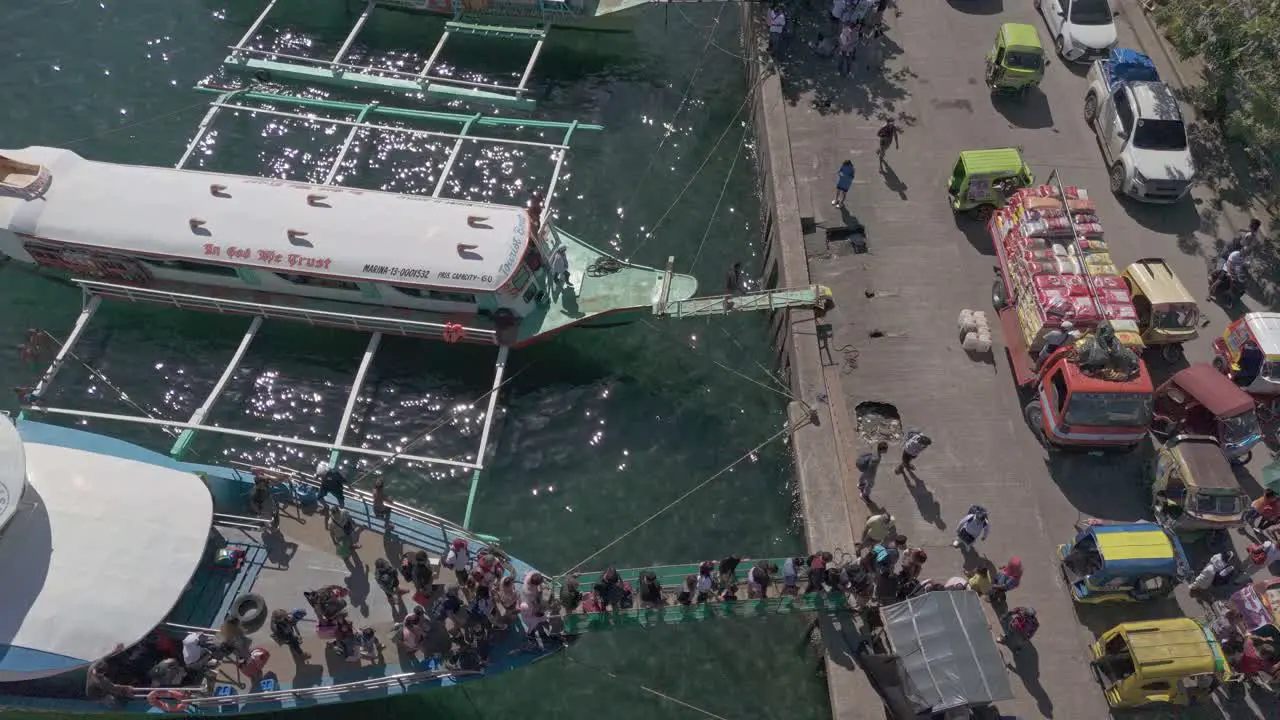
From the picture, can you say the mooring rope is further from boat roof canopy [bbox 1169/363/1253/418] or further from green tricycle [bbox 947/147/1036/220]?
boat roof canopy [bbox 1169/363/1253/418]

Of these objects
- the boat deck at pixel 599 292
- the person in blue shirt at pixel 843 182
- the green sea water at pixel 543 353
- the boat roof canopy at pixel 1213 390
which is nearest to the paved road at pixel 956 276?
the person in blue shirt at pixel 843 182

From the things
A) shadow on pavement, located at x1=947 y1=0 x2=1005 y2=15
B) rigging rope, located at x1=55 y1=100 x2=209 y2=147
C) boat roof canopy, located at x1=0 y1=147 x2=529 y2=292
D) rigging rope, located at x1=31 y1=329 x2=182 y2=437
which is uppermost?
shadow on pavement, located at x1=947 y1=0 x2=1005 y2=15

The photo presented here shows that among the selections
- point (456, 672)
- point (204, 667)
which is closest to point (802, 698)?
point (456, 672)

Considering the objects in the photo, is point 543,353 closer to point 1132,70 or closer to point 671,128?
point 671,128

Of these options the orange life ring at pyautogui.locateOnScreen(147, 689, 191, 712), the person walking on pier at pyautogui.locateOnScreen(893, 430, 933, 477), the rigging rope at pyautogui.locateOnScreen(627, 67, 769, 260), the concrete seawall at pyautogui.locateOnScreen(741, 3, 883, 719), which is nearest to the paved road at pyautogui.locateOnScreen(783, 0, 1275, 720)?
the person walking on pier at pyautogui.locateOnScreen(893, 430, 933, 477)

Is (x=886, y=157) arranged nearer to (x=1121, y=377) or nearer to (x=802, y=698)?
(x=1121, y=377)

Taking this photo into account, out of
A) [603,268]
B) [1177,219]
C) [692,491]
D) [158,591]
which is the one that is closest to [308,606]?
[158,591]

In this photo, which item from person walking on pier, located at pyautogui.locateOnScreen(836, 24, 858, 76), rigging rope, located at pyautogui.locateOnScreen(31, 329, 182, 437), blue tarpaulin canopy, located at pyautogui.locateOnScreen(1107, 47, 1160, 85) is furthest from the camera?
person walking on pier, located at pyautogui.locateOnScreen(836, 24, 858, 76)

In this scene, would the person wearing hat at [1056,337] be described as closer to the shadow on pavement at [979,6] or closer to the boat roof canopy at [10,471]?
the shadow on pavement at [979,6]
